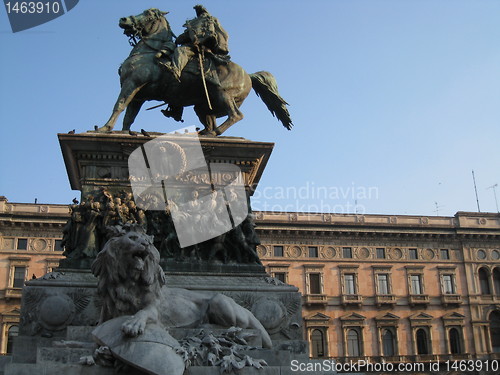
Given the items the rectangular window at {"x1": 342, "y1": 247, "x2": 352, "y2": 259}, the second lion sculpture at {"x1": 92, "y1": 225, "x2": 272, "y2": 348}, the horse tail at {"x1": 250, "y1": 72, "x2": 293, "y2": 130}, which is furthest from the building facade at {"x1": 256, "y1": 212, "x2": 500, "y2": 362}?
the second lion sculpture at {"x1": 92, "y1": 225, "x2": 272, "y2": 348}

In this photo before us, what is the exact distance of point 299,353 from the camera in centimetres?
909

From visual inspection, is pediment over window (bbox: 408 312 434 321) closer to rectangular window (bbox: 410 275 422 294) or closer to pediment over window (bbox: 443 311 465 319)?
pediment over window (bbox: 443 311 465 319)

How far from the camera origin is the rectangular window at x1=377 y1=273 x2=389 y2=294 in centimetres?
5656

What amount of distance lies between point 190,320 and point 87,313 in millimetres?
2369

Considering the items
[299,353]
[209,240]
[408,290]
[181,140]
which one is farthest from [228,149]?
[408,290]

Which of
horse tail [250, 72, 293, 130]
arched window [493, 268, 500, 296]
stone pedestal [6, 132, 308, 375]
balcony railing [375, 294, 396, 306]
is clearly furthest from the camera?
arched window [493, 268, 500, 296]

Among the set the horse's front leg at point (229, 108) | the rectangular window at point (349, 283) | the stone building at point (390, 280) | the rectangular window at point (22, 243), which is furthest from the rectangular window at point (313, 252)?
the horse's front leg at point (229, 108)

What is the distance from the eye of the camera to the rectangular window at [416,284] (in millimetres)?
57281

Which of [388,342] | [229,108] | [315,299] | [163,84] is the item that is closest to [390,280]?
[388,342]

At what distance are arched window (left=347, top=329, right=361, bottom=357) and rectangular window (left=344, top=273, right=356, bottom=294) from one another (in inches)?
131

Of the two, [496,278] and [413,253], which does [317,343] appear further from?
[496,278]

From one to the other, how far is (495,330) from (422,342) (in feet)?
23.6

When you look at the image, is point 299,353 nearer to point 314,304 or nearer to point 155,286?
point 155,286
